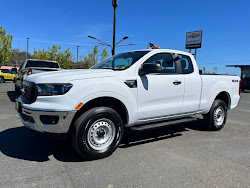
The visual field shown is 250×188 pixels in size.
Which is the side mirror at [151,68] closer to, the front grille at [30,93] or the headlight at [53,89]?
the headlight at [53,89]

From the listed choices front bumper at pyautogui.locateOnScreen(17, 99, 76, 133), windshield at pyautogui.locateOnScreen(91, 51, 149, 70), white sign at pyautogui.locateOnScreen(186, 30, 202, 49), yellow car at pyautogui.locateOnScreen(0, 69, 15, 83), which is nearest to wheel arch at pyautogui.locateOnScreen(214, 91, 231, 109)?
windshield at pyautogui.locateOnScreen(91, 51, 149, 70)

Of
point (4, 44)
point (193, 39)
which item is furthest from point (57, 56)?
point (193, 39)

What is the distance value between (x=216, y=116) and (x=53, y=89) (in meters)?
4.19

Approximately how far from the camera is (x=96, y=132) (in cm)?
340

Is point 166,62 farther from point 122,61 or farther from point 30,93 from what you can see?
point 30,93

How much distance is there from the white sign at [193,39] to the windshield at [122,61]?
97.9 ft

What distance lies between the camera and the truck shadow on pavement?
11.4 feet

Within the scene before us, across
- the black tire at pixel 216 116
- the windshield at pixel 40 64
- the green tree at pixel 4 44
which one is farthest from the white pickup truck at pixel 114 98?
the green tree at pixel 4 44

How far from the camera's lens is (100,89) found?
10.8 feet

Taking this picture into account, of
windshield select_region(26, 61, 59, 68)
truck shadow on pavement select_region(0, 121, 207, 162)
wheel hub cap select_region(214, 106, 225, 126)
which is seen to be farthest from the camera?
windshield select_region(26, 61, 59, 68)

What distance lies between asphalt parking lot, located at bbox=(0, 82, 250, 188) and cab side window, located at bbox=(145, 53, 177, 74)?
58.9 inches

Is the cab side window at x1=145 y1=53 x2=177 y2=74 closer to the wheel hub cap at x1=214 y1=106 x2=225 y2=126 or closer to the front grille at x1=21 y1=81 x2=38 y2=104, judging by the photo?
the wheel hub cap at x1=214 y1=106 x2=225 y2=126

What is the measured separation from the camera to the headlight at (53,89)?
10.0ft

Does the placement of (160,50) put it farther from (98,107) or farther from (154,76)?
(98,107)
